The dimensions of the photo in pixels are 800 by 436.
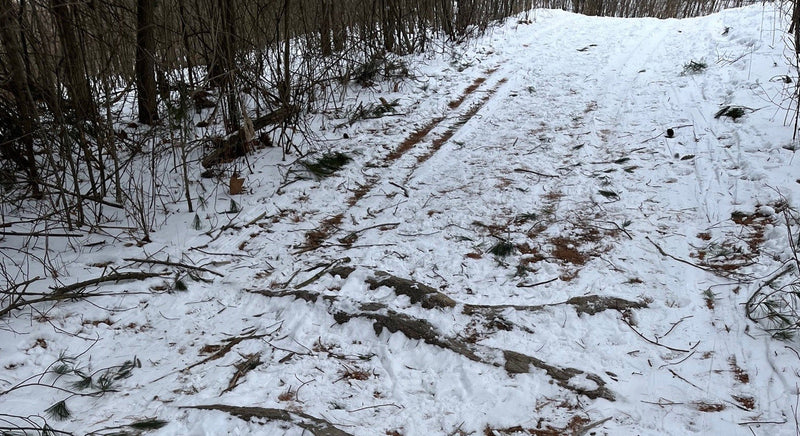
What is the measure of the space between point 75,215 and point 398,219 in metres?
3.01

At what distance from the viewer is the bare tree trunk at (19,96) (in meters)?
3.67

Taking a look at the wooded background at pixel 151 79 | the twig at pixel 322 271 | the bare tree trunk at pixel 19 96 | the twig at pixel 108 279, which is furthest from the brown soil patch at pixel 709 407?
the bare tree trunk at pixel 19 96

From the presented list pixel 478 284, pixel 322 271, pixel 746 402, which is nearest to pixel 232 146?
pixel 322 271

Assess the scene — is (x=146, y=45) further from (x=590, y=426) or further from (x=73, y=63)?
(x=590, y=426)

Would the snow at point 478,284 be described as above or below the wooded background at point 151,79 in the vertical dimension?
below

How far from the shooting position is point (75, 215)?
4566 mm

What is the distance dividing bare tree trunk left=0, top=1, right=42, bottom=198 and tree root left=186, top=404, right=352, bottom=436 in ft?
8.91

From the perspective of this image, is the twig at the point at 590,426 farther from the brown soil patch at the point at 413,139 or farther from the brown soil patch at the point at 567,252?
the brown soil patch at the point at 413,139

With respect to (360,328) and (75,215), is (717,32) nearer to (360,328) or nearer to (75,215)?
(360,328)

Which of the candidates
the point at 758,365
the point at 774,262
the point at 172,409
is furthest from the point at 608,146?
the point at 172,409

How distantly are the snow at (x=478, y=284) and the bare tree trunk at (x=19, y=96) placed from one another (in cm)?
94

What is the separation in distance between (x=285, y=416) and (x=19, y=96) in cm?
389

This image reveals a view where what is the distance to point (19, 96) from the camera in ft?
14.2

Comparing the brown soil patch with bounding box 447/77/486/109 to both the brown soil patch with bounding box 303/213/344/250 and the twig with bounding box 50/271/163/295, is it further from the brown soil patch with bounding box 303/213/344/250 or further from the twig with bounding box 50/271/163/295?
the twig with bounding box 50/271/163/295
